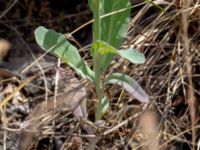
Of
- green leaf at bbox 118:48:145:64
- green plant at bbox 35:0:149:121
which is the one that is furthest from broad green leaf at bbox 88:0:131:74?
green leaf at bbox 118:48:145:64

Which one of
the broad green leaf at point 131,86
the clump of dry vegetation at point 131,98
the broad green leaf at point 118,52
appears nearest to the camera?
the broad green leaf at point 118,52

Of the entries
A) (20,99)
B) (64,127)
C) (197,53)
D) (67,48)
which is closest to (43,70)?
(20,99)

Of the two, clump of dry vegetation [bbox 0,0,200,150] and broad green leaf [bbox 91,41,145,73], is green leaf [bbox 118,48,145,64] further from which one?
clump of dry vegetation [bbox 0,0,200,150]

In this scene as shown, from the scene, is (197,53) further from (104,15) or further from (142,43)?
(104,15)

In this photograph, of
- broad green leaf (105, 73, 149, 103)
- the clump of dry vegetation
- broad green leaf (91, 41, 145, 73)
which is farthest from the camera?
the clump of dry vegetation

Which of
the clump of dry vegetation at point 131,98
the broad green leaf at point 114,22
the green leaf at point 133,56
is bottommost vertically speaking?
the clump of dry vegetation at point 131,98

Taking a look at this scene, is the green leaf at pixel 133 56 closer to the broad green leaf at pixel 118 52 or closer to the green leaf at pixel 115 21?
the broad green leaf at pixel 118 52

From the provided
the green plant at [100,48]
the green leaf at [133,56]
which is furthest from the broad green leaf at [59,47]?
the green leaf at [133,56]
